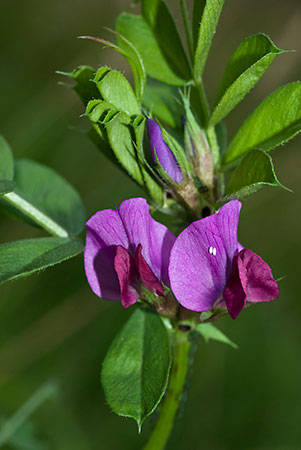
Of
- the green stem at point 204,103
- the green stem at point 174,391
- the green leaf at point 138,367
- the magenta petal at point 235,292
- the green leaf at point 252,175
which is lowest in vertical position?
the green stem at point 174,391

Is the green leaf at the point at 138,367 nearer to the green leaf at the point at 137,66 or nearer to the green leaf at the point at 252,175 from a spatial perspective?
the green leaf at the point at 252,175

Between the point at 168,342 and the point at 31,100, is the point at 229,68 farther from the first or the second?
the point at 31,100

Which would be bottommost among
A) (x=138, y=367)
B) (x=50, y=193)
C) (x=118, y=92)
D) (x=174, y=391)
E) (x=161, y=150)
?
(x=174, y=391)

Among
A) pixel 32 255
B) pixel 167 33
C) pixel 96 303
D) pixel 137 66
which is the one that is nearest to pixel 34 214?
pixel 32 255

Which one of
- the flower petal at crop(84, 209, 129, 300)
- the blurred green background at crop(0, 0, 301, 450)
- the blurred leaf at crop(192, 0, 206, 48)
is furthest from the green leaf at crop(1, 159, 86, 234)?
the blurred green background at crop(0, 0, 301, 450)

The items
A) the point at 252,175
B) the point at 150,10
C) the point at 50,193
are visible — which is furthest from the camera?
the point at 50,193

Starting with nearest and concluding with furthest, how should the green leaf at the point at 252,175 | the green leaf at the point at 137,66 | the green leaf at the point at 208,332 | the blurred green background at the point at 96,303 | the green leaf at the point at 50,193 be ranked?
the green leaf at the point at 252,175 < the green leaf at the point at 137,66 < the green leaf at the point at 208,332 < the green leaf at the point at 50,193 < the blurred green background at the point at 96,303

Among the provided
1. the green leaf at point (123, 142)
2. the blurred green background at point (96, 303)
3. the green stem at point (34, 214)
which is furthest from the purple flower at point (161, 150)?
the blurred green background at point (96, 303)

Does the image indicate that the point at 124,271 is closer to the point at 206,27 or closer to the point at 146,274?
the point at 146,274
